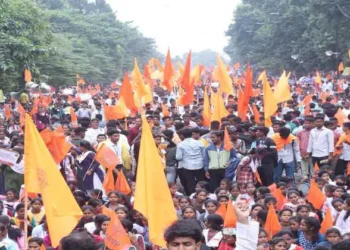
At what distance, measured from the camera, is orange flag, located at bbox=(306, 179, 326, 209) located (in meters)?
8.97

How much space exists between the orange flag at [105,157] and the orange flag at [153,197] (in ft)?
13.2

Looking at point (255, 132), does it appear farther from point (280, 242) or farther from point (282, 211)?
point (280, 242)

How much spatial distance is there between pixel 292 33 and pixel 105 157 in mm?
36189

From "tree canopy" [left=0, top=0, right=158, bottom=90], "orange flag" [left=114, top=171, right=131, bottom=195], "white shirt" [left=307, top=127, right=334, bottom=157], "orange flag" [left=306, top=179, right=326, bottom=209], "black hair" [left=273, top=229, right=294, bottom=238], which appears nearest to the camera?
"black hair" [left=273, top=229, right=294, bottom=238]

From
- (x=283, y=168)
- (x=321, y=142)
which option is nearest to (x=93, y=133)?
(x=283, y=168)

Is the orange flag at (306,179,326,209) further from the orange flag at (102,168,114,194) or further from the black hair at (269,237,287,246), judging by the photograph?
the orange flag at (102,168,114,194)

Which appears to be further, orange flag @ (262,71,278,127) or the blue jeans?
orange flag @ (262,71,278,127)

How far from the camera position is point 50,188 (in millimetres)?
6520

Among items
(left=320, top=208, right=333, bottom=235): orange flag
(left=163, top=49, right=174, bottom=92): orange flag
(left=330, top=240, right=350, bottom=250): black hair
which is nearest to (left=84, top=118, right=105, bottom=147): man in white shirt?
(left=320, top=208, right=333, bottom=235): orange flag

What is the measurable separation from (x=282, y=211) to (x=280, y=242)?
160cm

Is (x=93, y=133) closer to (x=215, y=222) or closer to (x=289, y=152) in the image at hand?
(x=289, y=152)

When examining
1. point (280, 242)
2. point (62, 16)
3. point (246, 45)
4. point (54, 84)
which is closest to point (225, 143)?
point (280, 242)

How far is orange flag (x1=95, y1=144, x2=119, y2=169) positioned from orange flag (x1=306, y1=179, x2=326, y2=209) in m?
2.81

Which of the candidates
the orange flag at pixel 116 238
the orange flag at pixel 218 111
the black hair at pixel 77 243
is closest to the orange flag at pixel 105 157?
the orange flag at pixel 218 111
